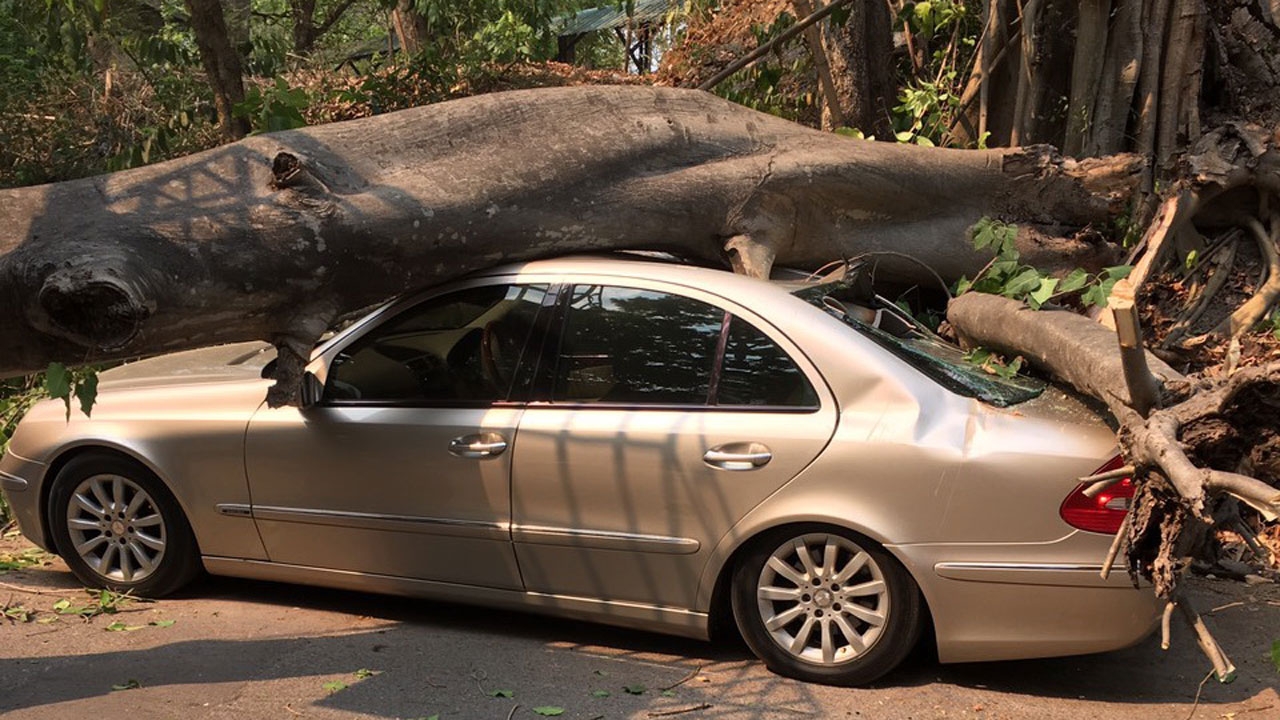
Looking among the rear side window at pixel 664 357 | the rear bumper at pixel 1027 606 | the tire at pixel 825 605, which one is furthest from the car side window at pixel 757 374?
the rear bumper at pixel 1027 606

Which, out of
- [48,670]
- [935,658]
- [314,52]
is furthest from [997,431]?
[314,52]

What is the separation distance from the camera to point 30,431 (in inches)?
213

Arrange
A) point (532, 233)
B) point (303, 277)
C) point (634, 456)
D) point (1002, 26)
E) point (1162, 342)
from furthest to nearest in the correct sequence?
point (1002, 26)
point (1162, 342)
point (532, 233)
point (303, 277)
point (634, 456)

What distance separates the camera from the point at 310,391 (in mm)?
4871

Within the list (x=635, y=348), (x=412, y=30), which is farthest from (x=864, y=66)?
(x=412, y=30)

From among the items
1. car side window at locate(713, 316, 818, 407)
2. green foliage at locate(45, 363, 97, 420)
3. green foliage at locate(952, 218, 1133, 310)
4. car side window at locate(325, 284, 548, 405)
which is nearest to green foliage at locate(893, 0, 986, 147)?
green foliage at locate(952, 218, 1133, 310)

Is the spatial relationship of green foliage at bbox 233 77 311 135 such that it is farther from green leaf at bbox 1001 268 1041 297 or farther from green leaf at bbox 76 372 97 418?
green leaf at bbox 1001 268 1041 297

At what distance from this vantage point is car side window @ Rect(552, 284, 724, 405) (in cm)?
445

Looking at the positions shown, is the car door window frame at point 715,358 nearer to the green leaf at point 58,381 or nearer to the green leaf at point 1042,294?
the green leaf at point 1042,294

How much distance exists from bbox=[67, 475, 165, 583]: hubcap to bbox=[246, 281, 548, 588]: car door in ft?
2.03

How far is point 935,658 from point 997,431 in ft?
3.33

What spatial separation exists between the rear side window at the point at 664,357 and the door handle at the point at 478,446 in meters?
0.27

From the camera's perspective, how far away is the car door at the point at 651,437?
427 cm

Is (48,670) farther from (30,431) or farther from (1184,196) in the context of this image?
(1184,196)
